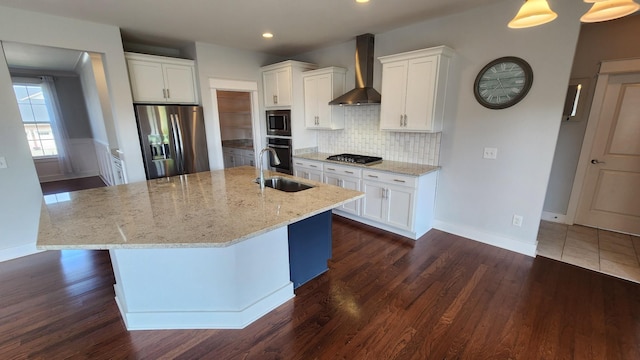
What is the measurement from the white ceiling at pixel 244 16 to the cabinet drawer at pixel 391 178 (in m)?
1.78

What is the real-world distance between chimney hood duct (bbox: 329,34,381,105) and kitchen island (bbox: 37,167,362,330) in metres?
1.89

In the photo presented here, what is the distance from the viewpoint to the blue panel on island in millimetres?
2205

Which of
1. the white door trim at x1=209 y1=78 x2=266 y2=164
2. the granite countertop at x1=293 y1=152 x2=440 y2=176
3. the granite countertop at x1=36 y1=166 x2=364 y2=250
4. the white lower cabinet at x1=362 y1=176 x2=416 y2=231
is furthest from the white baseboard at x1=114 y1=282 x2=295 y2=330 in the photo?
the white door trim at x1=209 y1=78 x2=266 y2=164

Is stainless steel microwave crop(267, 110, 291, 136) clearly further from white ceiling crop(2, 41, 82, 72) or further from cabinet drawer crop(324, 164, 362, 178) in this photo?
white ceiling crop(2, 41, 82, 72)

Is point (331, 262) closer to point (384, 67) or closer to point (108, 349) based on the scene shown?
point (108, 349)

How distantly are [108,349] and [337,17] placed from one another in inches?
139

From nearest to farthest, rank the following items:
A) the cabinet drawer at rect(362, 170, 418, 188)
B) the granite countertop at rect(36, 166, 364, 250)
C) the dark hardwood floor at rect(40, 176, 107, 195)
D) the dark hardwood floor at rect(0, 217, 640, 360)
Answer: the granite countertop at rect(36, 166, 364, 250), the dark hardwood floor at rect(0, 217, 640, 360), the cabinet drawer at rect(362, 170, 418, 188), the dark hardwood floor at rect(40, 176, 107, 195)

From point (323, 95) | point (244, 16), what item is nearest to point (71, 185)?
point (244, 16)

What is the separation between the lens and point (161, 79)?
3670 millimetres

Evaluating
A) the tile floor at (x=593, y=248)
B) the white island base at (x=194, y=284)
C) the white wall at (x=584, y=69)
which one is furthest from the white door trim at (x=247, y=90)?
the white wall at (x=584, y=69)

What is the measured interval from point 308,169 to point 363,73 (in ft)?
5.33

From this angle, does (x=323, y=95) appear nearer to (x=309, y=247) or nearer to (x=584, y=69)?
(x=309, y=247)

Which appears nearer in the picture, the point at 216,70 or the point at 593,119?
the point at 593,119

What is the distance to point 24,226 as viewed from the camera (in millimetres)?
2926
